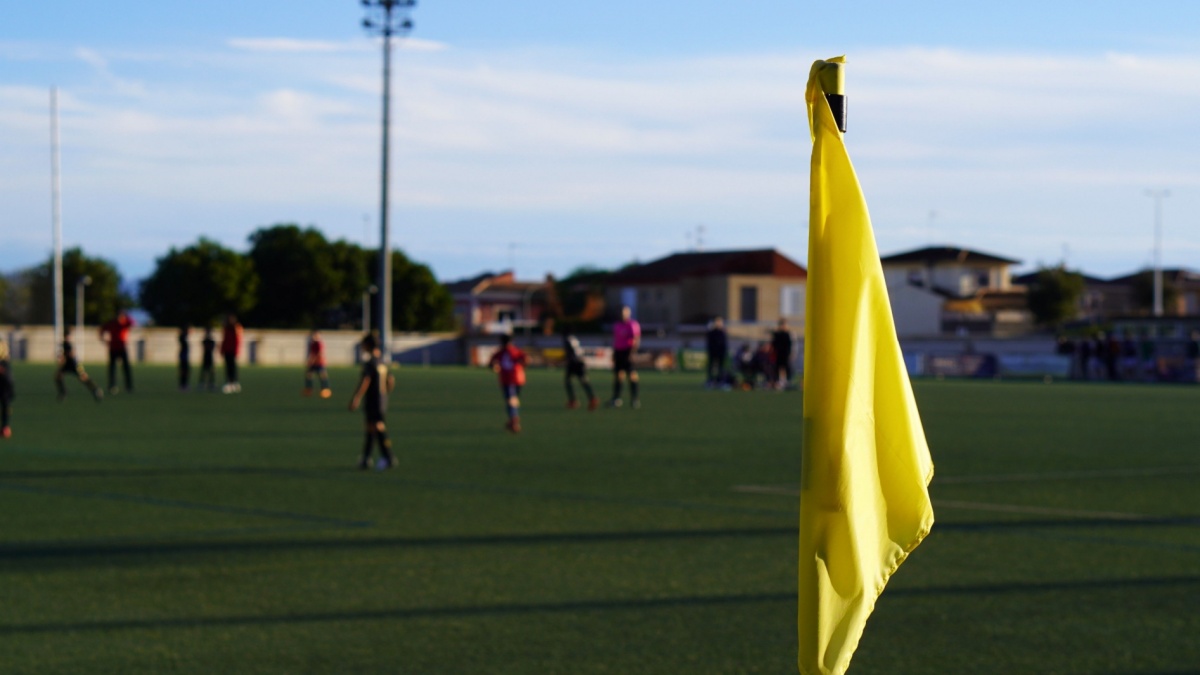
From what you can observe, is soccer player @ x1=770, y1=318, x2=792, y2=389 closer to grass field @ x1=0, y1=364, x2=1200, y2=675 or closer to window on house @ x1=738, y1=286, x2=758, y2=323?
grass field @ x1=0, y1=364, x2=1200, y2=675

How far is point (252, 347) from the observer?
80.4 metres

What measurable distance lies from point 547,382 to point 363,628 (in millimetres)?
38413

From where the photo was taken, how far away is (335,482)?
555 inches

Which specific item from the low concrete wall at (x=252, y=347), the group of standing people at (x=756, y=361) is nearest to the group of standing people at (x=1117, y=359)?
the group of standing people at (x=756, y=361)

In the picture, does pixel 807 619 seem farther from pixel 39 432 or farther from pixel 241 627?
pixel 39 432

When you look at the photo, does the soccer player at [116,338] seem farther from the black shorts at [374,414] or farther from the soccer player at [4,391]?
the black shorts at [374,414]

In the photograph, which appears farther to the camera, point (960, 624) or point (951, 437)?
point (951, 437)

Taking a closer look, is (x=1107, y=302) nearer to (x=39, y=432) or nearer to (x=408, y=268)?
(x=408, y=268)

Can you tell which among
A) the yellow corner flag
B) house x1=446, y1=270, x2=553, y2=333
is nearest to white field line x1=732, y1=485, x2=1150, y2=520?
the yellow corner flag

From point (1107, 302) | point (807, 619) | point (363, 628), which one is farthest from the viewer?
point (1107, 302)

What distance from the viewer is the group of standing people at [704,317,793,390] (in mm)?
40094

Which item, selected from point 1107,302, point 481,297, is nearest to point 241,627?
point 1107,302

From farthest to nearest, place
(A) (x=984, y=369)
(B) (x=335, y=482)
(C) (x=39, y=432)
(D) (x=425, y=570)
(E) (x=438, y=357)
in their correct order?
(E) (x=438, y=357) < (A) (x=984, y=369) < (C) (x=39, y=432) < (B) (x=335, y=482) < (D) (x=425, y=570)

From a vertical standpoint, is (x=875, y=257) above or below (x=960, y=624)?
above
